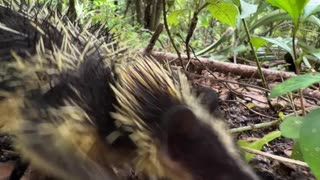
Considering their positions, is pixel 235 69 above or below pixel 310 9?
below

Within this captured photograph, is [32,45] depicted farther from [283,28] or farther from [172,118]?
[283,28]

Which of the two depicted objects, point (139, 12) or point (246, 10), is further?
point (139, 12)

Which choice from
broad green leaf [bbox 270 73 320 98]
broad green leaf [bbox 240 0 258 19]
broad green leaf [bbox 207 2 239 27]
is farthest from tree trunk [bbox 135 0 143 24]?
broad green leaf [bbox 270 73 320 98]

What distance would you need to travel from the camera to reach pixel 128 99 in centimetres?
158

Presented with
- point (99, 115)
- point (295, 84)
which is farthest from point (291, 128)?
point (99, 115)

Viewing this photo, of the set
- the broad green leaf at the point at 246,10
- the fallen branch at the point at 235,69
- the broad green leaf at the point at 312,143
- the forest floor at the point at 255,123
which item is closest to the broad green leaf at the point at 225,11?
the broad green leaf at the point at 246,10

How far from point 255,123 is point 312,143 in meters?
1.28

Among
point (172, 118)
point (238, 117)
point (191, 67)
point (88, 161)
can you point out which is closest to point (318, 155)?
point (172, 118)

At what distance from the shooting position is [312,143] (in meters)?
1.32

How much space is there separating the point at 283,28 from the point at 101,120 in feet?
10.7

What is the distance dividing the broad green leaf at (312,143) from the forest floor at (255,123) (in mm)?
308

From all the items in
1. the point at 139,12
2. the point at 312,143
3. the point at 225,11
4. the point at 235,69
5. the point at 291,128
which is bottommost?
the point at 139,12

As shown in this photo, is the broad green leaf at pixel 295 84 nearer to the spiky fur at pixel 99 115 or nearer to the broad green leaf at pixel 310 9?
the spiky fur at pixel 99 115

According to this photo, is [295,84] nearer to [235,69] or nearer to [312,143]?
[312,143]
